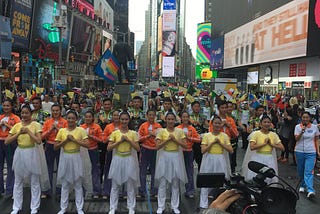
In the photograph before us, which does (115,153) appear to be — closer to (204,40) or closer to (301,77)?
(301,77)

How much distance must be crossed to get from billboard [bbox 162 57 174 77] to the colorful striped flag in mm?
89051

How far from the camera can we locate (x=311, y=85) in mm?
26562

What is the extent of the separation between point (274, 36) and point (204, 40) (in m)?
43.5

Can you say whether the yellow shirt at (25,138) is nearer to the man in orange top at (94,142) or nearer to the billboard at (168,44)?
the man in orange top at (94,142)

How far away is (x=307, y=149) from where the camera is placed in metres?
6.73

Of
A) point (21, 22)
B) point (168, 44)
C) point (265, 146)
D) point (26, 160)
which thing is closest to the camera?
point (26, 160)

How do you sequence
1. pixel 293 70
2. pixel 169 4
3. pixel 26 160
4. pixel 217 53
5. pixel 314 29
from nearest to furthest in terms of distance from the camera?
1. pixel 26 160
2. pixel 314 29
3. pixel 293 70
4. pixel 217 53
5. pixel 169 4

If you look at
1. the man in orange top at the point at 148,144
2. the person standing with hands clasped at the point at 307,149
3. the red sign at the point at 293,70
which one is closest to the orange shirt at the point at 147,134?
the man in orange top at the point at 148,144

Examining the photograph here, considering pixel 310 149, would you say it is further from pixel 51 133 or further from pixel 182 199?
pixel 51 133

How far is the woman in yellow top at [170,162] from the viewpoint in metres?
5.67

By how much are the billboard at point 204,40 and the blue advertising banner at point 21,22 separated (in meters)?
48.9

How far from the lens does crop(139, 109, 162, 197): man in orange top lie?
20.7 feet

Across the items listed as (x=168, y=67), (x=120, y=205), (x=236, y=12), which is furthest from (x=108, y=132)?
(x=168, y=67)

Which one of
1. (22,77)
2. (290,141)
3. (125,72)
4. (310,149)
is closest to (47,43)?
(22,77)
